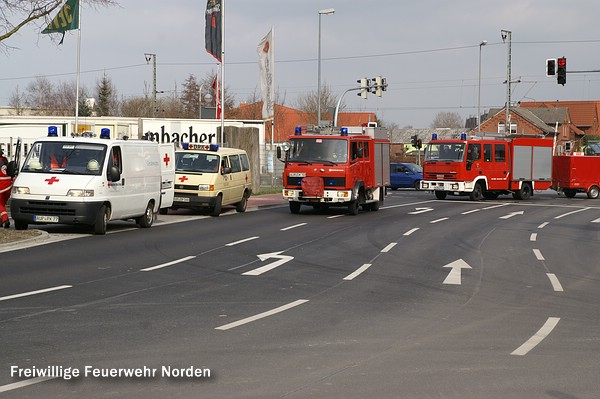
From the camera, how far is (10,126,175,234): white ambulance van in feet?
65.7

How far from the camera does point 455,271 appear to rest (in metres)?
15.8

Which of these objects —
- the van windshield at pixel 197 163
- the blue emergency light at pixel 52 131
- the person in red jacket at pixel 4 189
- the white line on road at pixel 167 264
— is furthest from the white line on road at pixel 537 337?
the van windshield at pixel 197 163

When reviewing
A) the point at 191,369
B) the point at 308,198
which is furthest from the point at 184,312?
the point at 308,198

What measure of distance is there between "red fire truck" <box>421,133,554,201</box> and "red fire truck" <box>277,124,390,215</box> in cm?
1231

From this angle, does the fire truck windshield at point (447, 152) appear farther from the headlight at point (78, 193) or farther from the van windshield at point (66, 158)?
the headlight at point (78, 193)

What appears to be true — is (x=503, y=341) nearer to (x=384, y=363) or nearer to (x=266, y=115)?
(x=384, y=363)

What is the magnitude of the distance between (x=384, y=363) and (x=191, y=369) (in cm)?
171

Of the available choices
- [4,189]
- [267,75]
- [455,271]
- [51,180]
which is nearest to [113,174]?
[51,180]

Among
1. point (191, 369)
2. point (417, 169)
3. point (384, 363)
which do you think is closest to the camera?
point (191, 369)

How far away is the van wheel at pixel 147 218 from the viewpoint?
23.1 m

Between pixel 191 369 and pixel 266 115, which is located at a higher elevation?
pixel 266 115

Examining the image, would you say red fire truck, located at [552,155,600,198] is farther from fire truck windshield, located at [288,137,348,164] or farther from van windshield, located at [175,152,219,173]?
van windshield, located at [175,152,219,173]

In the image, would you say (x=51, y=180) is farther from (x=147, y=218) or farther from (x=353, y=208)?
(x=353, y=208)

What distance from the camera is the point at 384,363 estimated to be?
319 inches
